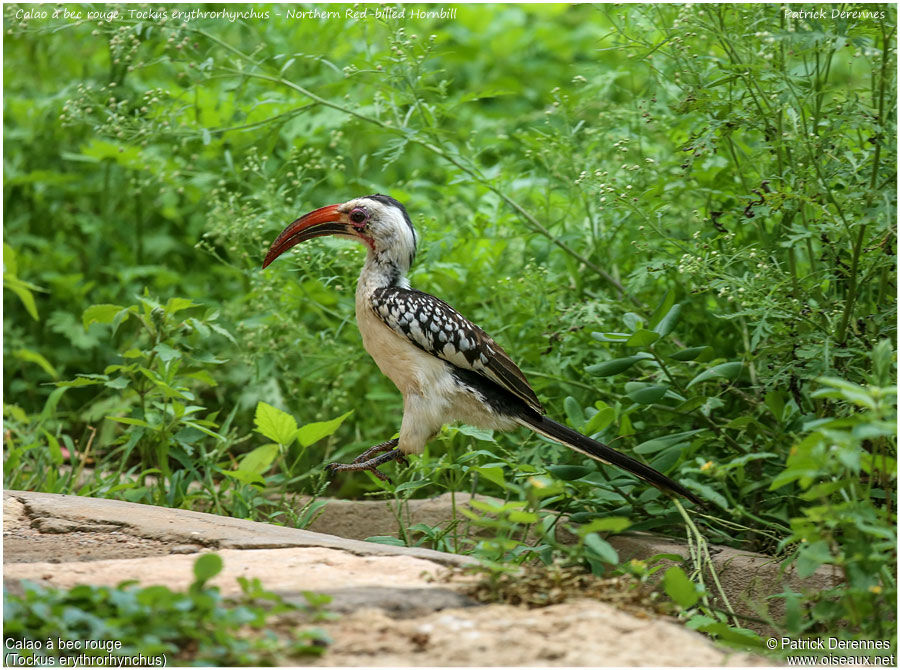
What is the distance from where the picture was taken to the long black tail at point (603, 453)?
11.7 ft

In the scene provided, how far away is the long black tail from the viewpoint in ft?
11.7

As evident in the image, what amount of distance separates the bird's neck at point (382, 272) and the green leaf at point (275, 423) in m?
0.70

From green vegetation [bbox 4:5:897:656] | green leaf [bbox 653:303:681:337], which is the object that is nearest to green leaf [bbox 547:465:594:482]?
green vegetation [bbox 4:5:897:656]

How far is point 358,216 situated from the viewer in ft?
13.9

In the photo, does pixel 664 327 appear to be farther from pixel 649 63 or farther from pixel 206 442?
pixel 206 442

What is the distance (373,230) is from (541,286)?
32.9 inches

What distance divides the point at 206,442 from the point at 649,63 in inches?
119

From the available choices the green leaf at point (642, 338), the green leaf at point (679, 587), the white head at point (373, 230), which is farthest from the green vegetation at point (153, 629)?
the white head at point (373, 230)

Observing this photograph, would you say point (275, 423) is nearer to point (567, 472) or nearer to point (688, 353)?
point (567, 472)

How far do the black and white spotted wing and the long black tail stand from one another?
121 mm

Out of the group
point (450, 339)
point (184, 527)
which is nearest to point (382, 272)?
point (450, 339)

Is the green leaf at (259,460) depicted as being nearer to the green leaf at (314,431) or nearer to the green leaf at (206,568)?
the green leaf at (314,431)

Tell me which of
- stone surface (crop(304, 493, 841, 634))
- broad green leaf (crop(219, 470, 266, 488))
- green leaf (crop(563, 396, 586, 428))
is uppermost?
green leaf (crop(563, 396, 586, 428))

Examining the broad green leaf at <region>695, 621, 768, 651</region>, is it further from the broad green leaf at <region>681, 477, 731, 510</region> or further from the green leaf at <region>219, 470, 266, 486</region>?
the green leaf at <region>219, 470, 266, 486</region>
